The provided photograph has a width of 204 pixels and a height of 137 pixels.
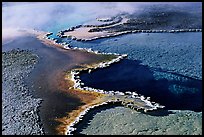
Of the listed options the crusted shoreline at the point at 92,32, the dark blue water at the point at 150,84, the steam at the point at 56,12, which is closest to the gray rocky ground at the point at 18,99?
the dark blue water at the point at 150,84

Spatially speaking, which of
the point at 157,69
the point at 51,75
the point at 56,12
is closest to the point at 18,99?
the point at 51,75

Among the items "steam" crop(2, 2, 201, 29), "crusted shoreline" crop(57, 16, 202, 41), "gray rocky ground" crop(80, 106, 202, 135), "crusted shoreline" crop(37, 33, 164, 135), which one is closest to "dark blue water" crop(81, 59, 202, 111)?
"crusted shoreline" crop(37, 33, 164, 135)

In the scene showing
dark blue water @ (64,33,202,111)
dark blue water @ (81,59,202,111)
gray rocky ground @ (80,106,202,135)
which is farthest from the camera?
dark blue water @ (64,33,202,111)

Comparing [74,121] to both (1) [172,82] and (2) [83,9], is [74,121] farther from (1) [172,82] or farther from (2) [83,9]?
(2) [83,9]

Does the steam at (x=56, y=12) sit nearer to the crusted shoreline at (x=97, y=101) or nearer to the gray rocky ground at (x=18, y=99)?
the gray rocky ground at (x=18, y=99)

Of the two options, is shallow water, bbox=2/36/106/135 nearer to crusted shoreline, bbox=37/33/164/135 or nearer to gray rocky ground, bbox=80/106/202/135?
crusted shoreline, bbox=37/33/164/135
